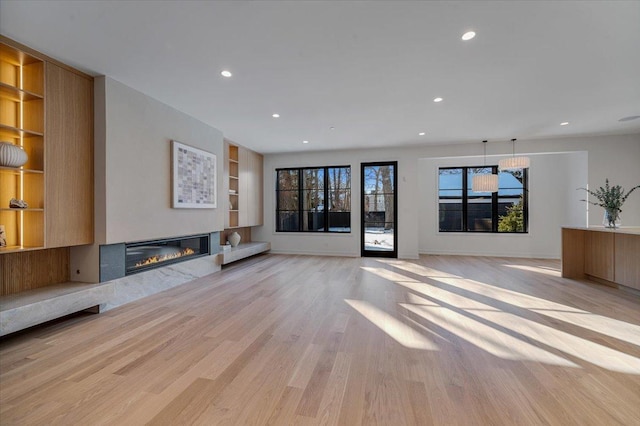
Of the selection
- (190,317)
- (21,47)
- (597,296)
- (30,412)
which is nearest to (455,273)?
(597,296)

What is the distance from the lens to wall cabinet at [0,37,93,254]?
269 cm

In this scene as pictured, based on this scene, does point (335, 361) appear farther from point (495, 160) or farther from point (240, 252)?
point (495, 160)

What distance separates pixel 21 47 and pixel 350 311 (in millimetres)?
4217

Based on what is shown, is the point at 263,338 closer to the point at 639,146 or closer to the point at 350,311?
the point at 350,311

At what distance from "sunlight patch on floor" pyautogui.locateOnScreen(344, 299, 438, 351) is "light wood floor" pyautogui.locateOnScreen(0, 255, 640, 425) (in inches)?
0.8

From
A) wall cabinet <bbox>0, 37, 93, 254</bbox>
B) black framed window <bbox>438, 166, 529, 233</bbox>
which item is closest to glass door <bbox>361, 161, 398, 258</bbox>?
black framed window <bbox>438, 166, 529, 233</bbox>

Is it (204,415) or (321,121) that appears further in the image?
(321,121)

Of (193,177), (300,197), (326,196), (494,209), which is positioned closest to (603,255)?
(494,209)

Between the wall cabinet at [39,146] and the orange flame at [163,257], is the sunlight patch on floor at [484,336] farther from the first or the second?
the wall cabinet at [39,146]

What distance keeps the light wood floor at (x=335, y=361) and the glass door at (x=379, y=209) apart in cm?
315

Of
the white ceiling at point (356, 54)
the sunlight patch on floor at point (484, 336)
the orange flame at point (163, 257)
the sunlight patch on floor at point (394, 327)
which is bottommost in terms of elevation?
the sunlight patch on floor at point (484, 336)

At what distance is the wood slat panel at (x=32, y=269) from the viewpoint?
106 inches

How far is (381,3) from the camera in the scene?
2035mm

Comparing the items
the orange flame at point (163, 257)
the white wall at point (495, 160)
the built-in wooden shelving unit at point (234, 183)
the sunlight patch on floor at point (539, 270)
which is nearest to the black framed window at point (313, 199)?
the white wall at point (495, 160)
